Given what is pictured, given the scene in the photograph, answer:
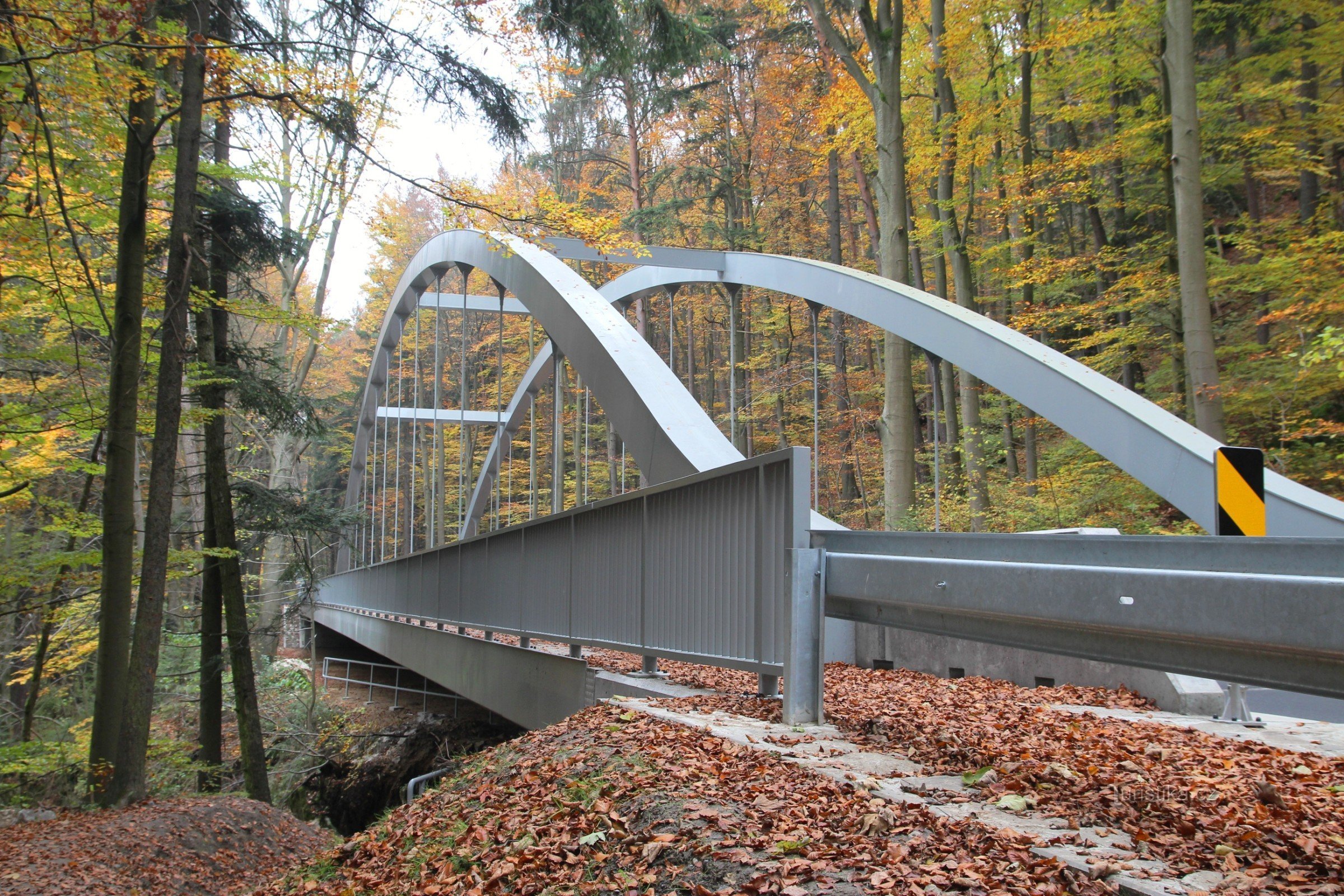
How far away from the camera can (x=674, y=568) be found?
18.2 ft

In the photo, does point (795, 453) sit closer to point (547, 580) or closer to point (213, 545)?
point (547, 580)

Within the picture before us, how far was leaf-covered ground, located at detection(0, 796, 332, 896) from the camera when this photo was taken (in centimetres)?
652

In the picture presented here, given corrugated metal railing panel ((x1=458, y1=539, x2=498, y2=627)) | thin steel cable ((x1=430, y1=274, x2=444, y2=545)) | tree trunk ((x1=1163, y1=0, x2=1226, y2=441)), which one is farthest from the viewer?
thin steel cable ((x1=430, y1=274, x2=444, y2=545))

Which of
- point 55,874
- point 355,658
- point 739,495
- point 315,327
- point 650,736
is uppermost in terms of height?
point 315,327

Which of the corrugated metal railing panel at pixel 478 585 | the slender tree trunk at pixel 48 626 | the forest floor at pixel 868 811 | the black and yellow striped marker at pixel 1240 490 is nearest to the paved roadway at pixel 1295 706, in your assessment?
the black and yellow striped marker at pixel 1240 490

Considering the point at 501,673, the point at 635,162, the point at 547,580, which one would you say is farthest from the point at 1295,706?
the point at 635,162

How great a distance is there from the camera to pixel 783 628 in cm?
423

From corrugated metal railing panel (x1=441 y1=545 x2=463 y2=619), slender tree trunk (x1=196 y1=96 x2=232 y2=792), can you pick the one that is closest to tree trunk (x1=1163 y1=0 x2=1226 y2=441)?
corrugated metal railing panel (x1=441 y1=545 x2=463 y2=619)

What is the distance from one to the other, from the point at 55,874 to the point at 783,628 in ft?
18.3

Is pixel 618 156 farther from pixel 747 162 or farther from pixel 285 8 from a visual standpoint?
pixel 285 8

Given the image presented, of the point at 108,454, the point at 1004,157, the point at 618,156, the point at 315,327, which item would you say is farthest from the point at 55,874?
the point at 618,156

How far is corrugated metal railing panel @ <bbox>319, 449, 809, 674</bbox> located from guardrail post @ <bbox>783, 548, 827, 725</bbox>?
7 centimetres

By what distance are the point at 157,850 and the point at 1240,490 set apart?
7.92 m

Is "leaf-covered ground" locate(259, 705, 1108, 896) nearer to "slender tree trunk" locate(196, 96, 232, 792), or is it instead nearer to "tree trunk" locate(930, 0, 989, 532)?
"slender tree trunk" locate(196, 96, 232, 792)
